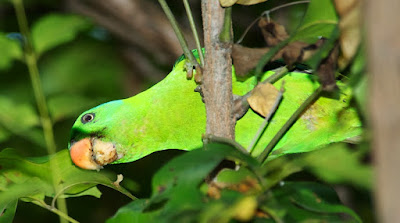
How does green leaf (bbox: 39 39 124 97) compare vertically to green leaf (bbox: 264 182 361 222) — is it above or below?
below

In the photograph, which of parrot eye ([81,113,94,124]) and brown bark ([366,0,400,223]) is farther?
parrot eye ([81,113,94,124])

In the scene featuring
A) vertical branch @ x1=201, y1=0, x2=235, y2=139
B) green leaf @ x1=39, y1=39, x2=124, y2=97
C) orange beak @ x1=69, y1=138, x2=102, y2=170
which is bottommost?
green leaf @ x1=39, y1=39, x2=124, y2=97

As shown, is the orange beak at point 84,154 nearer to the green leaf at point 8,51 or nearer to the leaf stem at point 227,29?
the green leaf at point 8,51

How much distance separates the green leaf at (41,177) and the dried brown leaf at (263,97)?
432 mm

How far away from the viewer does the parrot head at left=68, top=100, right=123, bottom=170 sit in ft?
6.82

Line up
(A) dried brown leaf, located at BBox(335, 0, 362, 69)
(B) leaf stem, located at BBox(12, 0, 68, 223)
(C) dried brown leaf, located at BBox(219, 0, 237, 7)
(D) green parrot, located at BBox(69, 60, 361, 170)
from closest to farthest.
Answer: (A) dried brown leaf, located at BBox(335, 0, 362, 69) → (C) dried brown leaf, located at BBox(219, 0, 237, 7) → (B) leaf stem, located at BBox(12, 0, 68, 223) → (D) green parrot, located at BBox(69, 60, 361, 170)

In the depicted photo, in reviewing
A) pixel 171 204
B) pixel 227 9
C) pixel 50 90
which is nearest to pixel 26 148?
pixel 50 90

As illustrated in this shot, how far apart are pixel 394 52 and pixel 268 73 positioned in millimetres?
1471

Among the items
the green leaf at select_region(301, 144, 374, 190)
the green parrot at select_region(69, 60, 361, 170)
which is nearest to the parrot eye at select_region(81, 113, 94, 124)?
the green parrot at select_region(69, 60, 361, 170)

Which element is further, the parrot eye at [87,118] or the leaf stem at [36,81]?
the parrot eye at [87,118]

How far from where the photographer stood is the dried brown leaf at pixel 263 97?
4.60 ft

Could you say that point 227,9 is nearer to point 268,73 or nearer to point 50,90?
point 268,73

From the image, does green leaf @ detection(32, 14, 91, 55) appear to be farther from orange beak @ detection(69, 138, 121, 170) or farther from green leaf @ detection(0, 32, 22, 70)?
orange beak @ detection(69, 138, 121, 170)

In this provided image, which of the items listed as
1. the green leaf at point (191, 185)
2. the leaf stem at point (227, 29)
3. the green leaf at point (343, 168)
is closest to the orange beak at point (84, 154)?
the leaf stem at point (227, 29)
